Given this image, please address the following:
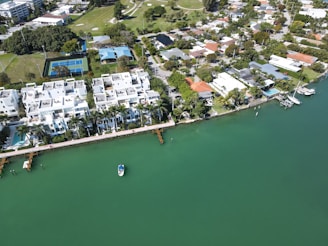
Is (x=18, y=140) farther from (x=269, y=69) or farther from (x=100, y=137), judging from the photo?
(x=269, y=69)

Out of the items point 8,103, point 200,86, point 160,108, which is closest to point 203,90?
point 200,86

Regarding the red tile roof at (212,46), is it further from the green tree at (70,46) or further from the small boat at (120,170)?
the small boat at (120,170)

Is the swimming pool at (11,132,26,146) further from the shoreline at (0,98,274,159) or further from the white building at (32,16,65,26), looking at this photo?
the white building at (32,16,65,26)

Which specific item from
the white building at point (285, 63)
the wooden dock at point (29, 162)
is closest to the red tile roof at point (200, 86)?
the white building at point (285, 63)

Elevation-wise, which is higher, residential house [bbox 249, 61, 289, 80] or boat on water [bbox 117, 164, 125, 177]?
residential house [bbox 249, 61, 289, 80]

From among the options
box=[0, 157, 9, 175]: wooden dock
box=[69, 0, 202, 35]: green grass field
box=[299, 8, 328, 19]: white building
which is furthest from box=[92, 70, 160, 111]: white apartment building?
box=[299, 8, 328, 19]: white building
